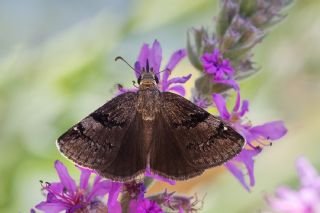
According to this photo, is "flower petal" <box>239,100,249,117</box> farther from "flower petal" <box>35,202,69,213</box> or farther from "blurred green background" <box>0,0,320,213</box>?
"blurred green background" <box>0,0,320,213</box>

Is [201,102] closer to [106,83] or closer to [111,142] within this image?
[111,142]

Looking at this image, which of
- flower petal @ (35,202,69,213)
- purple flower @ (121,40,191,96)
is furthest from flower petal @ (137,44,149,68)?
flower petal @ (35,202,69,213)

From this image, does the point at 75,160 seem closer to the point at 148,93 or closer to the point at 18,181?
the point at 148,93

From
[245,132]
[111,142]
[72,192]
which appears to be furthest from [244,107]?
[72,192]

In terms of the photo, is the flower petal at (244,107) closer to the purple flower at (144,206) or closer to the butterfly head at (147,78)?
the butterfly head at (147,78)

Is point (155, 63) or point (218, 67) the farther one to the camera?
point (155, 63)

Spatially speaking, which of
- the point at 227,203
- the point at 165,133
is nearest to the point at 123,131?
the point at 165,133

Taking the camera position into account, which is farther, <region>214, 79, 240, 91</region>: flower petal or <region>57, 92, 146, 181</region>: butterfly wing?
<region>214, 79, 240, 91</region>: flower petal
